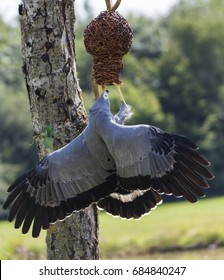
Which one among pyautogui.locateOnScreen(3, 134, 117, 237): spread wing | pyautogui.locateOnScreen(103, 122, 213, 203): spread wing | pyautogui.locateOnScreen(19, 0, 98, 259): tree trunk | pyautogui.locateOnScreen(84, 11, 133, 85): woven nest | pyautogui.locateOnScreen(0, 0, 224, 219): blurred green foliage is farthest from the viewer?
pyautogui.locateOnScreen(0, 0, 224, 219): blurred green foliage

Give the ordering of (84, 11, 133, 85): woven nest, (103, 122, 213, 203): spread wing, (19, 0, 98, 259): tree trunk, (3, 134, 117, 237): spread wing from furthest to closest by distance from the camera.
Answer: (19, 0, 98, 259): tree trunk → (84, 11, 133, 85): woven nest → (3, 134, 117, 237): spread wing → (103, 122, 213, 203): spread wing

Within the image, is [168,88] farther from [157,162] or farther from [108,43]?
[157,162]

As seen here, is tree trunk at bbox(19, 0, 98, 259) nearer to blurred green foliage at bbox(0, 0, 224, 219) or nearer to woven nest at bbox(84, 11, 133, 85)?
woven nest at bbox(84, 11, 133, 85)

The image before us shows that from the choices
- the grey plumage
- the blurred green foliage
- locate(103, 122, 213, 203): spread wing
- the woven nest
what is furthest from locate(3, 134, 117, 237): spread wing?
the blurred green foliage

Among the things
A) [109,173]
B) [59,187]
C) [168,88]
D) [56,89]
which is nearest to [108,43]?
[56,89]

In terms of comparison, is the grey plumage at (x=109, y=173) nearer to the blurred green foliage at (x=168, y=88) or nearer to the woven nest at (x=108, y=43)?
the woven nest at (x=108, y=43)

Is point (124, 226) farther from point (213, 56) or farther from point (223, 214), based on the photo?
point (213, 56)

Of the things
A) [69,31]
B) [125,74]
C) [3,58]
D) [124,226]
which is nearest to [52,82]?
[69,31]

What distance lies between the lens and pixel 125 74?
57.5m

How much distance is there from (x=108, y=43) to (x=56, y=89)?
0.72 meters

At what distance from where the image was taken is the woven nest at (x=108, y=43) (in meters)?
6.35

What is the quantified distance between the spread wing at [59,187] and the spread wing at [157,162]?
8.9 inches

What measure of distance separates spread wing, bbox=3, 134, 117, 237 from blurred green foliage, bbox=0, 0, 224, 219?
2930 cm

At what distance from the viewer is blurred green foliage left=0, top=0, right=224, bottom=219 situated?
4278 cm
